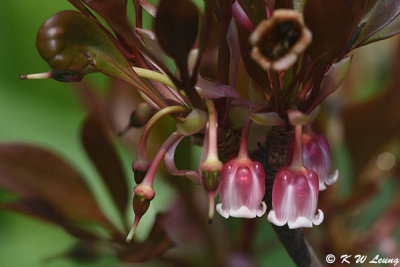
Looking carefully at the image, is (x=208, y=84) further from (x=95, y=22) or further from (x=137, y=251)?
(x=137, y=251)

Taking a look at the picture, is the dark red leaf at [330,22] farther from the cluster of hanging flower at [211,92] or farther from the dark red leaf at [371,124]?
the dark red leaf at [371,124]

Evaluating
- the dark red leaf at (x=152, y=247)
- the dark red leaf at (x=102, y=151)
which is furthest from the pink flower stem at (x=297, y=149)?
the dark red leaf at (x=102, y=151)

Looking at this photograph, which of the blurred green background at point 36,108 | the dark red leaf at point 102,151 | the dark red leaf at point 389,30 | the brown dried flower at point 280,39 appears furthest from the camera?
the blurred green background at point 36,108

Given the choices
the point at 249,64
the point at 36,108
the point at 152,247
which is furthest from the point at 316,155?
the point at 36,108

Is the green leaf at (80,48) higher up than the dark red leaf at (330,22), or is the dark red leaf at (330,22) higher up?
the dark red leaf at (330,22)

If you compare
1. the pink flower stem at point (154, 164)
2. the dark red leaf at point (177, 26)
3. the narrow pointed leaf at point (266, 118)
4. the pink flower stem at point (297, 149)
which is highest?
the dark red leaf at point (177, 26)

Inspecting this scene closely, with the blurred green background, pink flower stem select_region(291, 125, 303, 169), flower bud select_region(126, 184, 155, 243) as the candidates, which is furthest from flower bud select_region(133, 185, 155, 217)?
the blurred green background
